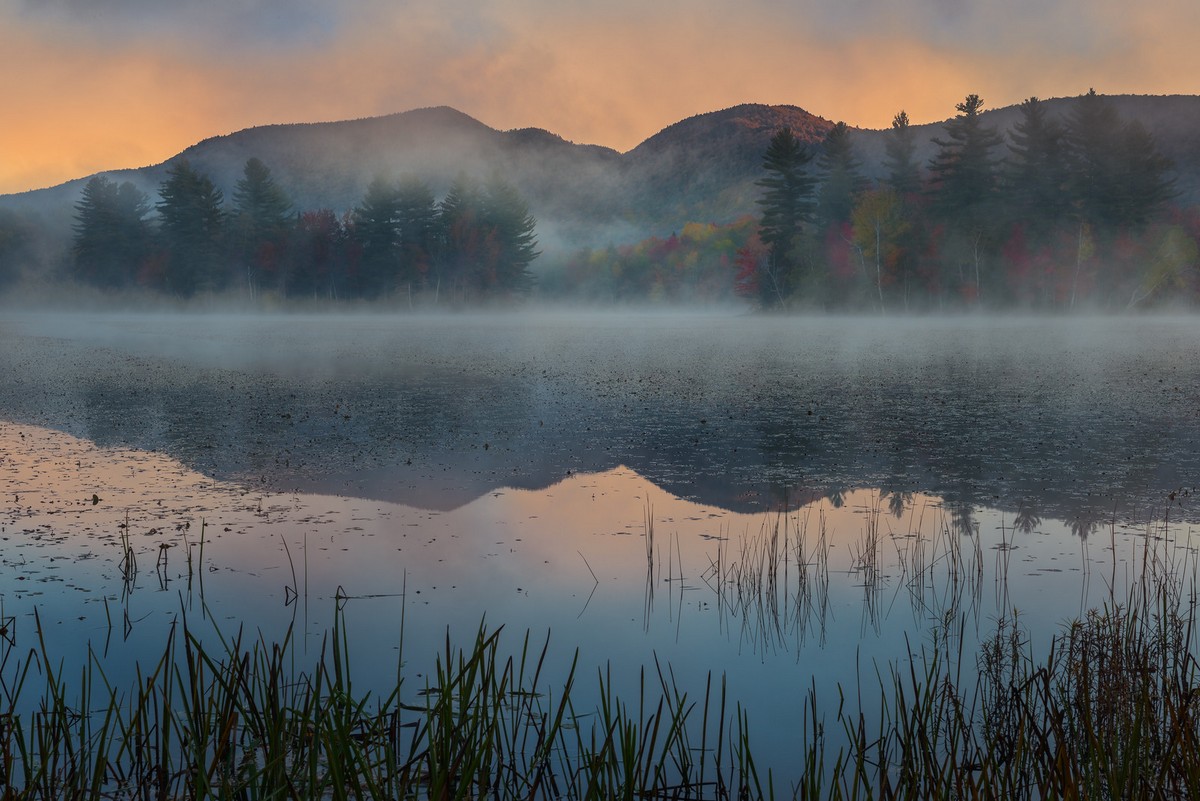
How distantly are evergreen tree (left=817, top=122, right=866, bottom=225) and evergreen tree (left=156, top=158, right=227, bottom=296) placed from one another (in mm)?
60695

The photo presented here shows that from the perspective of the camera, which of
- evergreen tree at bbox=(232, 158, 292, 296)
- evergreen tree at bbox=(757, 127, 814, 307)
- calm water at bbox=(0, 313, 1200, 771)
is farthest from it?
evergreen tree at bbox=(232, 158, 292, 296)

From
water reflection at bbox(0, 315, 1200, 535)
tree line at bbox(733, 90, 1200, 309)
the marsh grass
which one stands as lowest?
the marsh grass

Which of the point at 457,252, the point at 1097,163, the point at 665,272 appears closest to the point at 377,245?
the point at 457,252

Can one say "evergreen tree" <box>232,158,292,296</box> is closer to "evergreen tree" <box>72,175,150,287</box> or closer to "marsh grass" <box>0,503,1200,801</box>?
"evergreen tree" <box>72,175,150,287</box>

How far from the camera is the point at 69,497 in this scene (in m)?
11.4

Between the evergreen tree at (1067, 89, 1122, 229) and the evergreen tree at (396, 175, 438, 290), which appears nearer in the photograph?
the evergreen tree at (1067, 89, 1122, 229)

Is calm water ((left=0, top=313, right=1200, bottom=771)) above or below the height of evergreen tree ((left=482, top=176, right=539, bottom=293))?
below

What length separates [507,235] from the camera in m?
109

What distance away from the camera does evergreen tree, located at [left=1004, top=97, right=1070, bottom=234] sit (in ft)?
252

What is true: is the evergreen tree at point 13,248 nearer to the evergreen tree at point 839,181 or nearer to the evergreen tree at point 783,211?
the evergreen tree at point 783,211

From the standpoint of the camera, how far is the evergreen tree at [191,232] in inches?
4011

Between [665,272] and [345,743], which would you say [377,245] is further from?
[345,743]

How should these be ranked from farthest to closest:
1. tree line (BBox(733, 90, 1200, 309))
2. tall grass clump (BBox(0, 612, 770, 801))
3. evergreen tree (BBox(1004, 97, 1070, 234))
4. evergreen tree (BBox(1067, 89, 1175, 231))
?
1. evergreen tree (BBox(1004, 97, 1070, 234))
2. evergreen tree (BBox(1067, 89, 1175, 231))
3. tree line (BBox(733, 90, 1200, 309))
4. tall grass clump (BBox(0, 612, 770, 801))

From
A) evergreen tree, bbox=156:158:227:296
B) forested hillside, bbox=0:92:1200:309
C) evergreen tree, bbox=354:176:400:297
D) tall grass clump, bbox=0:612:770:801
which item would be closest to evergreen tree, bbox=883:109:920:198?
forested hillside, bbox=0:92:1200:309
